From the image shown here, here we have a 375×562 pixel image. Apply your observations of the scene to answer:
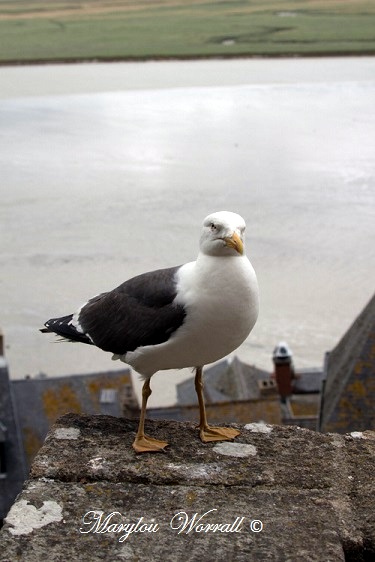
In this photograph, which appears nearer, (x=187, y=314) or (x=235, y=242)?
(x=235, y=242)

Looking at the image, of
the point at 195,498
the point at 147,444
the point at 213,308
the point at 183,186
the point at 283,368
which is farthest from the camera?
the point at 183,186

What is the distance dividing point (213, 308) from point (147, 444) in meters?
0.71

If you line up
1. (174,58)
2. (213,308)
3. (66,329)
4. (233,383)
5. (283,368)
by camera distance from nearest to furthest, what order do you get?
(213,308) < (66,329) < (283,368) < (233,383) < (174,58)

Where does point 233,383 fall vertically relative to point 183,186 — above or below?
below

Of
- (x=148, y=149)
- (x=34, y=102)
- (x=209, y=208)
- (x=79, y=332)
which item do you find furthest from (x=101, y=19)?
(x=79, y=332)

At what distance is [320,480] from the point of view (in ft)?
15.2

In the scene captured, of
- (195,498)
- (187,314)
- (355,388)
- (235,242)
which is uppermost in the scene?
(235,242)

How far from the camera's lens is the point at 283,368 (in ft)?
88.8

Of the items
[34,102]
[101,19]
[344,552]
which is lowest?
[344,552]

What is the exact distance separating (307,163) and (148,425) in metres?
50.8

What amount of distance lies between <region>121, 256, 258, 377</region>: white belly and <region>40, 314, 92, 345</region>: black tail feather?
534 millimetres

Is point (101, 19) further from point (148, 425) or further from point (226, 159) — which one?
point (148, 425)

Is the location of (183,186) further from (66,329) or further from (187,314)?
(187,314)

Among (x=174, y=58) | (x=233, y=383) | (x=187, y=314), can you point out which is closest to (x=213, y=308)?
(x=187, y=314)
